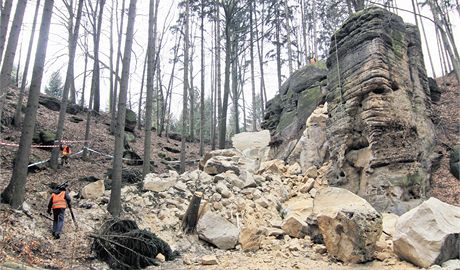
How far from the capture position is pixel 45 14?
8.79 metres

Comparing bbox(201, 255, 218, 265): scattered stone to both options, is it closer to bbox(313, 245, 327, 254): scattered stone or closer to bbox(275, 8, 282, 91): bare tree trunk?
bbox(313, 245, 327, 254): scattered stone

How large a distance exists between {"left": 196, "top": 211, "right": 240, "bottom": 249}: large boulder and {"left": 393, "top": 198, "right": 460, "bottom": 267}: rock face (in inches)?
135

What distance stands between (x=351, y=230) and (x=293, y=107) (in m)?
11.1

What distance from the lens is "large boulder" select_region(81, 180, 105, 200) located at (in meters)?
9.45

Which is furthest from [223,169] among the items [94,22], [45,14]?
[94,22]

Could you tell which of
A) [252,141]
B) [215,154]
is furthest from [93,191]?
[252,141]

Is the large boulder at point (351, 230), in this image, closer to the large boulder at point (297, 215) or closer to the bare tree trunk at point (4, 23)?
the large boulder at point (297, 215)

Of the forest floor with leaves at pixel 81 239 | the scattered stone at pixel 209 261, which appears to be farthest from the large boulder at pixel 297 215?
the scattered stone at pixel 209 261

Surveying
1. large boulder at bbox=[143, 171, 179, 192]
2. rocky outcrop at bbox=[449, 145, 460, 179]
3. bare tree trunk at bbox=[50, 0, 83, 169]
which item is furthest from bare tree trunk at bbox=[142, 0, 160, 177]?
rocky outcrop at bbox=[449, 145, 460, 179]

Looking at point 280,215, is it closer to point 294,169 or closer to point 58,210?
point 294,169

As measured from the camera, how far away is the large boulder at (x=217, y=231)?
7977mm

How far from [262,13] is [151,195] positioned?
69.8 ft

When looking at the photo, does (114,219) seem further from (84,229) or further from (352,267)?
(352,267)

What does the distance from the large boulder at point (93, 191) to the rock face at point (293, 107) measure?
25.8ft
